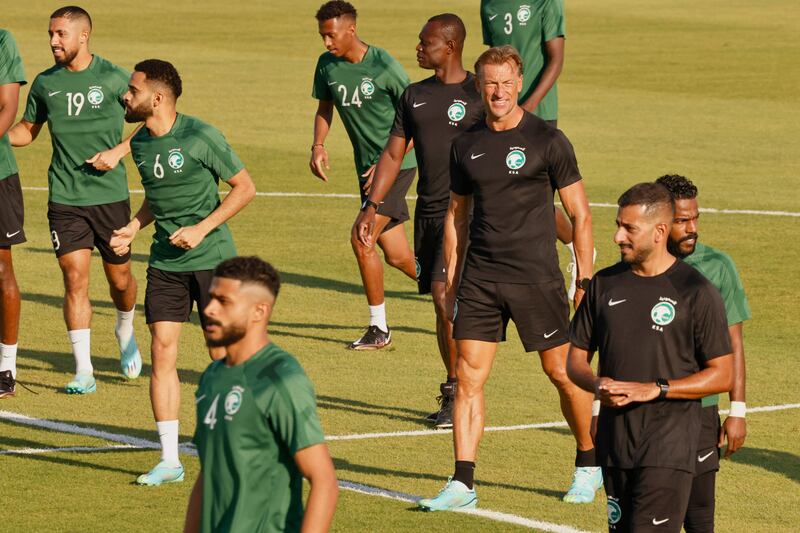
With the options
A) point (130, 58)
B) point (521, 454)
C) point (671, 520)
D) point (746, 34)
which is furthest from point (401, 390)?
point (746, 34)

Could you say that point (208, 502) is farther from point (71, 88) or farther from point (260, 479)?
point (71, 88)

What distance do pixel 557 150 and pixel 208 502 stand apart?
14.8ft

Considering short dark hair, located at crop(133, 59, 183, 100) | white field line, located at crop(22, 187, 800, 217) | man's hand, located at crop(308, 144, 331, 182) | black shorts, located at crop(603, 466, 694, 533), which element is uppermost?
short dark hair, located at crop(133, 59, 183, 100)

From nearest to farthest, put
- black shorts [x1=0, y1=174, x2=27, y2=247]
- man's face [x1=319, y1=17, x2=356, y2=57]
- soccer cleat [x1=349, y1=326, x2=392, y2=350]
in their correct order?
black shorts [x1=0, y1=174, x2=27, y2=247], man's face [x1=319, y1=17, x2=356, y2=57], soccer cleat [x1=349, y1=326, x2=392, y2=350]

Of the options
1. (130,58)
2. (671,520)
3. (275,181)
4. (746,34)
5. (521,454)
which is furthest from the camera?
(746,34)

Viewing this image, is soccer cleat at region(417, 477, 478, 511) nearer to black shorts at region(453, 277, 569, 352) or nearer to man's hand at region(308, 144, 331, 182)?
black shorts at region(453, 277, 569, 352)

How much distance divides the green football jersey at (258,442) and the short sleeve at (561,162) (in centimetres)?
424

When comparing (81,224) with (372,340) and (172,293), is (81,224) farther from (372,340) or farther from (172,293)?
(372,340)

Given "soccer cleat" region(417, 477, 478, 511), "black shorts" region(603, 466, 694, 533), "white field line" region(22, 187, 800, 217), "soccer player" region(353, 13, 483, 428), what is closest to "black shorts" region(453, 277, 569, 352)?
"soccer cleat" region(417, 477, 478, 511)

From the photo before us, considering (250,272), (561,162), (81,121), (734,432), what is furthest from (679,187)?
(81,121)

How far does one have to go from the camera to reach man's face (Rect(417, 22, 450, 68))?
1255 centimetres

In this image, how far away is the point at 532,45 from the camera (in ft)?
53.3

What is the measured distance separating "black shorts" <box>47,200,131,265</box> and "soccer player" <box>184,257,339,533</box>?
7252 millimetres

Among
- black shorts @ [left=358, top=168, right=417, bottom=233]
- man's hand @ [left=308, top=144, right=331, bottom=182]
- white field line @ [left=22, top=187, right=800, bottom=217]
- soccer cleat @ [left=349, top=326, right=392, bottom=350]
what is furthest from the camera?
white field line @ [left=22, top=187, right=800, bottom=217]
